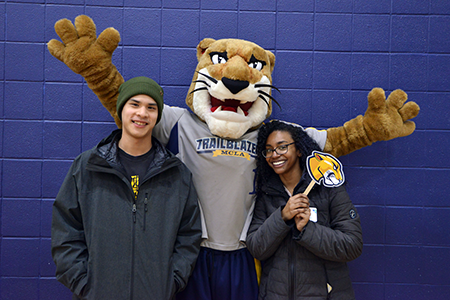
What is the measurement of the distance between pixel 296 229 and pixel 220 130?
2.19 feet

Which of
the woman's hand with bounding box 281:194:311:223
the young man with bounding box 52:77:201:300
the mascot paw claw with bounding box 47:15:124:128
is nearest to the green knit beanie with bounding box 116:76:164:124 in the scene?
the young man with bounding box 52:77:201:300

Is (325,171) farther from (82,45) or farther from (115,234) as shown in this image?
(82,45)

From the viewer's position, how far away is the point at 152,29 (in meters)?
2.24

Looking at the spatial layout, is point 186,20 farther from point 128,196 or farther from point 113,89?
point 128,196

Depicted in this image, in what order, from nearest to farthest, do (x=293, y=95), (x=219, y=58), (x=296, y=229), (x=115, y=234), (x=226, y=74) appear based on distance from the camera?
(x=115, y=234)
(x=296, y=229)
(x=226, y=74)
(x=219, y=58)
(x=293, y=95)

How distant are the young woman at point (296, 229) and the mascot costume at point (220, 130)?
0.10 m

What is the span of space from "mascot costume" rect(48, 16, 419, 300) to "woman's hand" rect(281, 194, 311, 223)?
0.95 ft

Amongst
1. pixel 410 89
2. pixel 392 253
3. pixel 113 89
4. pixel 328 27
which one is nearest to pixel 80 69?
pixel 113 89

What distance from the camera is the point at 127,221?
1.51 meters

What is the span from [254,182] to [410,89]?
144 cm

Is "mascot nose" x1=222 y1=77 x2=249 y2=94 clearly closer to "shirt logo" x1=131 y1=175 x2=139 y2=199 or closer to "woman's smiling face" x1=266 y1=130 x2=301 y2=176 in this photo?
"woman's smiling face" x1=266 y1=130 x2=301 y2=176

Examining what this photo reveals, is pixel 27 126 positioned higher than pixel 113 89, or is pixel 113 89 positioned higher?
pixel 113 89

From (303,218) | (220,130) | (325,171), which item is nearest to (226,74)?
(220,130)

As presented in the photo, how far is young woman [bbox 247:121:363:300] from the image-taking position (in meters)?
1.58
